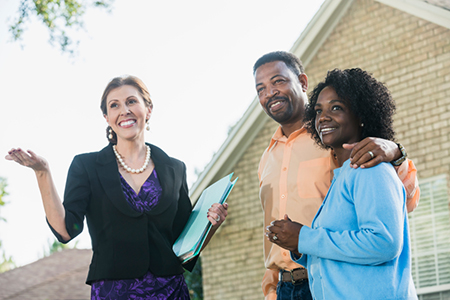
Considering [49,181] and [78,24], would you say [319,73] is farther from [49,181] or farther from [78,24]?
[49,181]

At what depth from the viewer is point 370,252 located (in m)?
2.49

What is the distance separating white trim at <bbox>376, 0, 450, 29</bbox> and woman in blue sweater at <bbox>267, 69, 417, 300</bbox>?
6326 millimetres

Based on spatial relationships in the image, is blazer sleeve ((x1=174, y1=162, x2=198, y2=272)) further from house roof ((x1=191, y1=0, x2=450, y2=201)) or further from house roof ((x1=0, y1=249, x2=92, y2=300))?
house roof ((x1=0, y1=249, x2=92, y2=300))

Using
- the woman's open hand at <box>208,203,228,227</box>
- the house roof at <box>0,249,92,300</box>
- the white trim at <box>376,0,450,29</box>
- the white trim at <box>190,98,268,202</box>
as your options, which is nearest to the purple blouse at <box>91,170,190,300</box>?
the woman's open hand at <box>208,203,228,227</box>

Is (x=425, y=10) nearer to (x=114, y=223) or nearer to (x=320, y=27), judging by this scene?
(x=320, y=27)

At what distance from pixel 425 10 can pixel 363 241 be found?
24.6 feet

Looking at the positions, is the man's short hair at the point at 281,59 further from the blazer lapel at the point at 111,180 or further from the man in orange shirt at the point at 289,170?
the blazer lapel at the point at 111,180

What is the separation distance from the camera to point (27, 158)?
2.96 m

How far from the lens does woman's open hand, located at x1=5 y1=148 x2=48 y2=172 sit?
9.64 feet

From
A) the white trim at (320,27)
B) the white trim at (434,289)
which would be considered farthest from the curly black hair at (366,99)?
the white trim at (320,27)

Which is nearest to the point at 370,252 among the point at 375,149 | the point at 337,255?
the point at 337,255

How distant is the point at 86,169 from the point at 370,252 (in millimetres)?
1852

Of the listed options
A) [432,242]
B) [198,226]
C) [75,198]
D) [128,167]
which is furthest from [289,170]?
[432,242]

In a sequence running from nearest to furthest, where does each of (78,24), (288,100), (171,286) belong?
(171,286)
(288,100)
(78,24)
